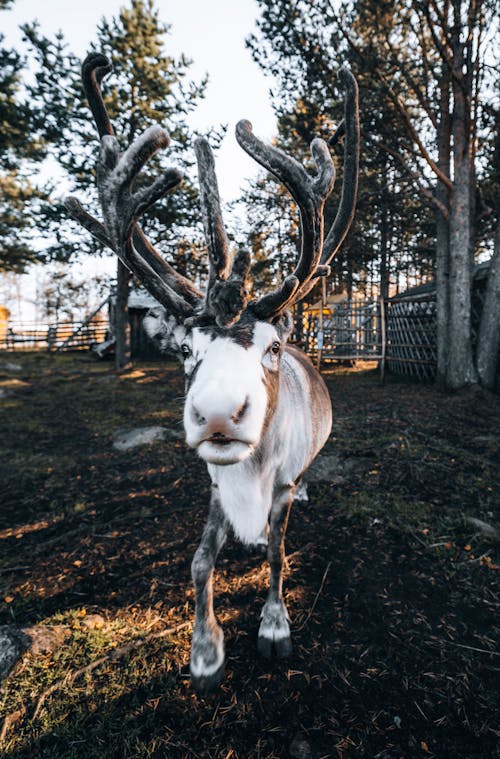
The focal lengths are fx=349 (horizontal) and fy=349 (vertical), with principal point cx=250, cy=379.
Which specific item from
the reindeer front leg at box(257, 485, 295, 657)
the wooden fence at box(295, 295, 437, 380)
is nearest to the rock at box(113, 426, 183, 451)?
the reindeer front leg at box(257, 485, 295, 657)

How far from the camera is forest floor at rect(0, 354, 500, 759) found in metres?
1.89

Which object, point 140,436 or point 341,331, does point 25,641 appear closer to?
point 140,436

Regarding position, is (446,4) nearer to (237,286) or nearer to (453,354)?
(453,354)

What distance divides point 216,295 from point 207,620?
6.90ft

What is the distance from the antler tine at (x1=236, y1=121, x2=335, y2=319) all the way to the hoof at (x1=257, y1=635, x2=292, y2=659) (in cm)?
219

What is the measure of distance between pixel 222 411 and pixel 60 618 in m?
2.29

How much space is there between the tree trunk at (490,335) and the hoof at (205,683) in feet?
32.3

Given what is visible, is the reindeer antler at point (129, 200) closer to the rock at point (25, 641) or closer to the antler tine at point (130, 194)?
the antler tine at point (130, 194)

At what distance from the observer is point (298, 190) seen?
85.5 inches

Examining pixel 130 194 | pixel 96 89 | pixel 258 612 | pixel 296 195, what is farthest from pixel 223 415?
pixel 96 89

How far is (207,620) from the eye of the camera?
7.56 ft

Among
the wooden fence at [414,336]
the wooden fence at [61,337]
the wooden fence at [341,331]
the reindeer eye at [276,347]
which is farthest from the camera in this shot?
the wooden fence at [61,337]

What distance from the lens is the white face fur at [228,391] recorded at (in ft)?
5.52

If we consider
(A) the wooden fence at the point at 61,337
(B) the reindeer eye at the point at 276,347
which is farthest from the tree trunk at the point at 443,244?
(A) the wooden fence at the point at 61,337
